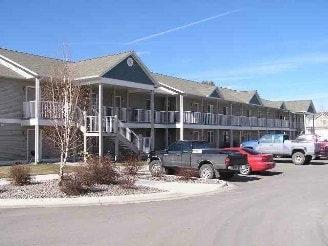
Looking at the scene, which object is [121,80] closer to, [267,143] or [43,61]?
[43,61]

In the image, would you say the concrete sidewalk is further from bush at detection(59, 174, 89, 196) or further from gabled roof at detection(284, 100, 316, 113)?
gabled roof at detection(284, 100, 316, 113)

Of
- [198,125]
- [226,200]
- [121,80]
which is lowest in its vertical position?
[226,200]

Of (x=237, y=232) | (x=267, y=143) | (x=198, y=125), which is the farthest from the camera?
(x=198, y=125)

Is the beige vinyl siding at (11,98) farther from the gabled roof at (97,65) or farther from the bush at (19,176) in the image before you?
the bush at (19,176)

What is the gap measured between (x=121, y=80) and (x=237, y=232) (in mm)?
20737

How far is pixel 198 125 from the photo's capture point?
3738cm

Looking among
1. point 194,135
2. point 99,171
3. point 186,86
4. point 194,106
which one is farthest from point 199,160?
point 194,135

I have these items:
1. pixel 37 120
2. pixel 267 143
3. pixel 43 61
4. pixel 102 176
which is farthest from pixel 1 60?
pixel 267 143

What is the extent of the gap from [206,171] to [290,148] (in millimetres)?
13338

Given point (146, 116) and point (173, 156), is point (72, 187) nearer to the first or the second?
point (173, 156)

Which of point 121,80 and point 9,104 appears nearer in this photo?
point 9,104

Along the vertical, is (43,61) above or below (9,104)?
above

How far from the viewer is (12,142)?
25.8 metres

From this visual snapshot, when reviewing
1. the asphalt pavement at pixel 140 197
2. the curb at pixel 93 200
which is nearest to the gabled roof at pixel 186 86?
the asphalt pavement at pixel 140 197
